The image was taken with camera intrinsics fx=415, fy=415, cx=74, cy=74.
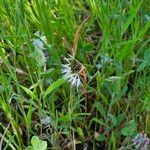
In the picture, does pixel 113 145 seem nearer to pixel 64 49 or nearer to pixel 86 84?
pixel 86 84

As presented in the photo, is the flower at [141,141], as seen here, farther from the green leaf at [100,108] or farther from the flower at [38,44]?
the flower at [38,44]

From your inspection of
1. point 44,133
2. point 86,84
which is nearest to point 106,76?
point 86,84

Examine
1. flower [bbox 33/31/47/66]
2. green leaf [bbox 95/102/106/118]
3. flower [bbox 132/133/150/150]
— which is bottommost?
flower [bbox 132/133/150/150]

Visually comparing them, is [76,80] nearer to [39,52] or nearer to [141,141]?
[39,52]

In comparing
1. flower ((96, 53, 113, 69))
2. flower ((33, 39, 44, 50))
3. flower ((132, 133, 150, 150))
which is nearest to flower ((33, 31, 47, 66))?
flower ((33, 39, 44, 50))

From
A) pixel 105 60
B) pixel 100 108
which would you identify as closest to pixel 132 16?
pixel 105 60

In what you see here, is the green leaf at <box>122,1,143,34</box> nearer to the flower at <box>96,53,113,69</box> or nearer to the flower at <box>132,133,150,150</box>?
the flower at <box>96,53,113,69</box>

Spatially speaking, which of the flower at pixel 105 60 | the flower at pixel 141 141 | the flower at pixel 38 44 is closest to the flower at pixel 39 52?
the flower at pixel 38 44

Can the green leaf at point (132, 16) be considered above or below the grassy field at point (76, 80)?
above

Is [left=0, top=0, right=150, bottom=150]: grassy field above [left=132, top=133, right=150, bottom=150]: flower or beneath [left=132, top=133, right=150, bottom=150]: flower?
above
